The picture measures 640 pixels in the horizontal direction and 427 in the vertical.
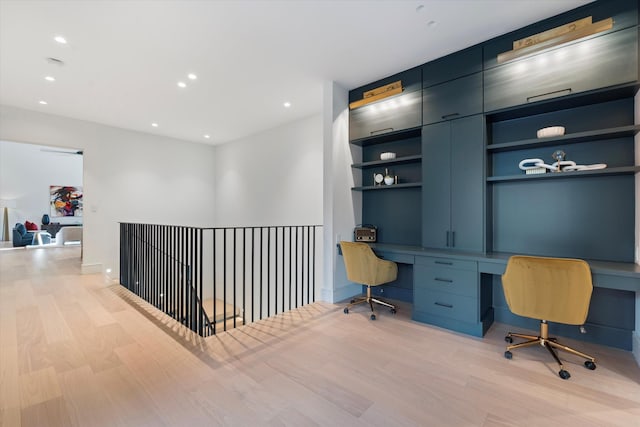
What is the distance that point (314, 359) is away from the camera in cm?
224

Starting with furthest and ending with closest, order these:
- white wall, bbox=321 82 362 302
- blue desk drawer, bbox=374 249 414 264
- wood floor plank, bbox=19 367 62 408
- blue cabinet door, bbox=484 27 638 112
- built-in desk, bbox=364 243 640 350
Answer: white wall, bbox=321 82 362 302
blue desk drawer, bbox=374 249 414 264
built-in desk, bbox=364 243 640 350
blue cabinet door, bbox=484 27 638 112
wood floor plank, bbox=19 367 62 408

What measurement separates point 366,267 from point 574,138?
2.26 metres

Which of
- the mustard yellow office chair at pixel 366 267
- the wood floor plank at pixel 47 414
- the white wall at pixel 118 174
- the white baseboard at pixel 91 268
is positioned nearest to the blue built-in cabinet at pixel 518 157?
the mustard yellow office chair at pixel 366 267

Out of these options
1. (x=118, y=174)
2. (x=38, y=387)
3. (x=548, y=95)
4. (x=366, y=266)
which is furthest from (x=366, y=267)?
(x=118, y=174)

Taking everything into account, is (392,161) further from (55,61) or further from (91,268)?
(91,268)

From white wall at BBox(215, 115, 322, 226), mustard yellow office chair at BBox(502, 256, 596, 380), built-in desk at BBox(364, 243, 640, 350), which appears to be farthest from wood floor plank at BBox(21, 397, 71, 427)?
white wall at BBox(215, 115, 322, 226)

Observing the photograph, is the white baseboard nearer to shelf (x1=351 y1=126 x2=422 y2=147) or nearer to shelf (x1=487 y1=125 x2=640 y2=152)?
shelf (x1=351 y1=126 x2=422 y2=147)

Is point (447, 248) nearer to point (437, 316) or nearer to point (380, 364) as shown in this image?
point (437, 316)

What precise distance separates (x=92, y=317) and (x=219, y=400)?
227 cm

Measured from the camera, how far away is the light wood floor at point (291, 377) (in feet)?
5.27

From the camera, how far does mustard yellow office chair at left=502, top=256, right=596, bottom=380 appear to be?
78.1 inches

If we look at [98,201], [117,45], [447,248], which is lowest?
[447,248]

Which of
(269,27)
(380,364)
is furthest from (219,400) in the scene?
(269,27)

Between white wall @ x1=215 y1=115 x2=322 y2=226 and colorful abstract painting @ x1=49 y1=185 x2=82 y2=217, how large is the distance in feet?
25.1
